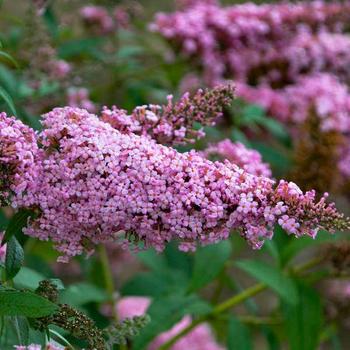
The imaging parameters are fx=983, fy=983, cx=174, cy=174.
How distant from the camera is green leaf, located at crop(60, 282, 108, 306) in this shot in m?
1.71

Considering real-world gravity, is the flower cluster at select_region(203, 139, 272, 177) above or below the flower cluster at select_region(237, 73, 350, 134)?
above

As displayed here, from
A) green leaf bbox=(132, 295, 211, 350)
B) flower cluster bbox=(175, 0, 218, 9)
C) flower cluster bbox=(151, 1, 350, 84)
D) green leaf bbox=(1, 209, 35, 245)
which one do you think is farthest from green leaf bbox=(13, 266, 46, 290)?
flower cluster bbox=(175, 0, 218, 9)

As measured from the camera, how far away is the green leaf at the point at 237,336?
5.98 feet

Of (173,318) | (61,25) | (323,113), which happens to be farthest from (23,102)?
(323,113)

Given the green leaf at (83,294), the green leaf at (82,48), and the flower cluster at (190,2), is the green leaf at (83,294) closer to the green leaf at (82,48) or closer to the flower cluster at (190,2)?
the green leaf at (82,48)

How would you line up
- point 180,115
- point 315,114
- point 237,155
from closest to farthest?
point 180,115
point 237,155
point 315,114

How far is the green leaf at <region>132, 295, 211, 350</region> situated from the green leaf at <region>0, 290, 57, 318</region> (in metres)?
0.63

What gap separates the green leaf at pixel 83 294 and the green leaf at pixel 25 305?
71 cm

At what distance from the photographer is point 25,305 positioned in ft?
3.10

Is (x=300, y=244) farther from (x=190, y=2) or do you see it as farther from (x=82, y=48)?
(x=190, y=2)

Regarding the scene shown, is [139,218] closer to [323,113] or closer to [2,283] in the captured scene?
[2,283]

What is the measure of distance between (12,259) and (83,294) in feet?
2.63

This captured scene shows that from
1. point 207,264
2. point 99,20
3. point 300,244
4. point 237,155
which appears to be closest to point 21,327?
point 237,155

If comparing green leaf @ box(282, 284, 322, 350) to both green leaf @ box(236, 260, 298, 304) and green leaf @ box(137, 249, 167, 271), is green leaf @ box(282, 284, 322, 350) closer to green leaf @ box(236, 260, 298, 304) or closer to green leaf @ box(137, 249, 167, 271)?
green leaf @ box(236, 260, 298, 304)
